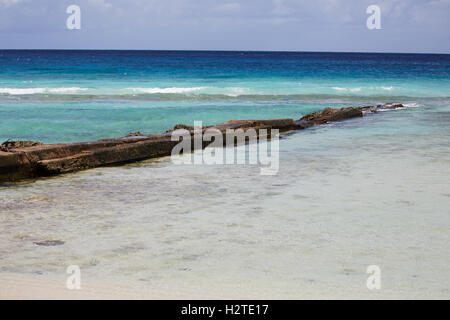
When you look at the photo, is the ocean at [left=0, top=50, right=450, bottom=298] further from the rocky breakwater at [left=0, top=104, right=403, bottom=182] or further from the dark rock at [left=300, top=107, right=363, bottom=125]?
the dark rock at [left=300, top=107, right=363, bottom=125]

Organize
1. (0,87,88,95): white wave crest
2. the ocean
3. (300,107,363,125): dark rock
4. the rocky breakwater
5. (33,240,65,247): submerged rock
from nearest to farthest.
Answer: the ocean → (33,240,65,247): submerged rock → the rocky breakwater → (300,107,363,125): dark rock → (0,87,88,95): white wave crest

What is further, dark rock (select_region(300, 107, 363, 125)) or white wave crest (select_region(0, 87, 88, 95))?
white wave crest (select_region(0, 87, 88, 95))

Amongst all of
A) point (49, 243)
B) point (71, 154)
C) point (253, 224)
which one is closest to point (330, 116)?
point (71, 154)

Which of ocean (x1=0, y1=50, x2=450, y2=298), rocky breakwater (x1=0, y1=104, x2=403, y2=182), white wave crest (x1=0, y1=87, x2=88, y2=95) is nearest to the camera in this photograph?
ocean (x1=0, y1=50, x2=450, y2=298)

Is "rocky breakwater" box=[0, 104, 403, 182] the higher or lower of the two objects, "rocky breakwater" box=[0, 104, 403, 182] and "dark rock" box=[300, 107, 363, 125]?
the lower

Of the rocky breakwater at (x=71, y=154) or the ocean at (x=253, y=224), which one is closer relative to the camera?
the ocean at (x=253, y=224)

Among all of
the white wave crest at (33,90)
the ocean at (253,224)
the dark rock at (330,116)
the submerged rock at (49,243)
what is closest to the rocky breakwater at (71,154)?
the ocean at (253,224)

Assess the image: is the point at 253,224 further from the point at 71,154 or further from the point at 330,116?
the point at 330,116

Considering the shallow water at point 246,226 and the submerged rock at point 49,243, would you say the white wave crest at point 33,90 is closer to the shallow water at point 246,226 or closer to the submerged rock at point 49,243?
the shallow water at point 246,226

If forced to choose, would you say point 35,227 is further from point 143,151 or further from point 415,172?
point 415,172

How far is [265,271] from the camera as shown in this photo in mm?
2498

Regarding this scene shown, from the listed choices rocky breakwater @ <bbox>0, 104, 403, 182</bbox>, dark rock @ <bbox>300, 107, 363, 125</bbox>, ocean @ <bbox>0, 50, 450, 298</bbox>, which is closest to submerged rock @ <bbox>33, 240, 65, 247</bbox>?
ocean @ <bbox>0, 50, 450, 298</bbox>

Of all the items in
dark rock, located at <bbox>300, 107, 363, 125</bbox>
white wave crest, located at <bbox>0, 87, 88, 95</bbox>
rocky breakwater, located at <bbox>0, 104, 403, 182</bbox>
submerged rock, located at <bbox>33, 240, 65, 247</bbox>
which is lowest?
submerged rock, located at <bbox>33, 240, 65, 247</bbox>

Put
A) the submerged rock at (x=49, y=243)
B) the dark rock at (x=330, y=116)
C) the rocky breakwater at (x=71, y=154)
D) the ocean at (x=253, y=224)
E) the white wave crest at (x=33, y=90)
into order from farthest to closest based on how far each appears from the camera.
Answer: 1. the white wave crest at (x=33, y=90)
2. the dark rock at (x=330, y=116)
3. the rocky breakwater at (x=71, y=154)
4. the submerged rock at (x=49, y=243)
5. the ocean at (x=253, y=224)
